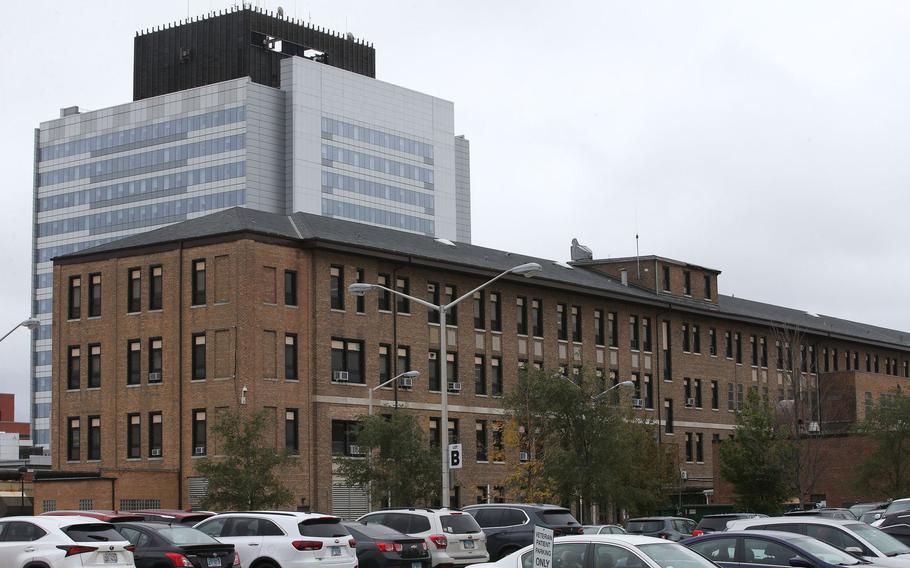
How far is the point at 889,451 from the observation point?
71.2 metres

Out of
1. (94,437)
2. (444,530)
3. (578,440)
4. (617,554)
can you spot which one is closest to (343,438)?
(578,440)

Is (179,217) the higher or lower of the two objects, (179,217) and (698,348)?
the higher

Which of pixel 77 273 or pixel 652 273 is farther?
pixel 652 273

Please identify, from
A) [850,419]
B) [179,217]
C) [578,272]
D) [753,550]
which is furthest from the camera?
[179,217]

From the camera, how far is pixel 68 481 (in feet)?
194

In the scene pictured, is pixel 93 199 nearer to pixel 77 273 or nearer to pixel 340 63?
pixel 340 63

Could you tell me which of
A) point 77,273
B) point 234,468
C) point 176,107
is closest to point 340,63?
point 176,107

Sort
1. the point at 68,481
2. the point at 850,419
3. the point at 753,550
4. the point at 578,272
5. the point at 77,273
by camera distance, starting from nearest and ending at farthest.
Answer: the point at 753,550 < the point at 68,481 < the point at 77,273 < the point at 578,272 < the point at 850,419

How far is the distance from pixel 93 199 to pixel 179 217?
13.4m

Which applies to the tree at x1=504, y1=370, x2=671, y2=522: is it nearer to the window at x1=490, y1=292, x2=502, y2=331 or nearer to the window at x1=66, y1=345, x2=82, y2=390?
the window at x1=490, y1=292, x2=502, y2=331

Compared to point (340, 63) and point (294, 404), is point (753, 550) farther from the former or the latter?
point (340, 63)


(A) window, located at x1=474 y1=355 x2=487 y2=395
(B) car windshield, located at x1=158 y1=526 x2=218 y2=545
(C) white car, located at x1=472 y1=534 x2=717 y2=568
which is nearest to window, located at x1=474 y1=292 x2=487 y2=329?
(A) window, located at x1=474 y1=355 x2=487 y2=395

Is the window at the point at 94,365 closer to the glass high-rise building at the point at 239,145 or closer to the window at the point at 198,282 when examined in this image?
the window at the point at 198,282

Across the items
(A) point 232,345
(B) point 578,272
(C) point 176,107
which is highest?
(C) point 176,107
